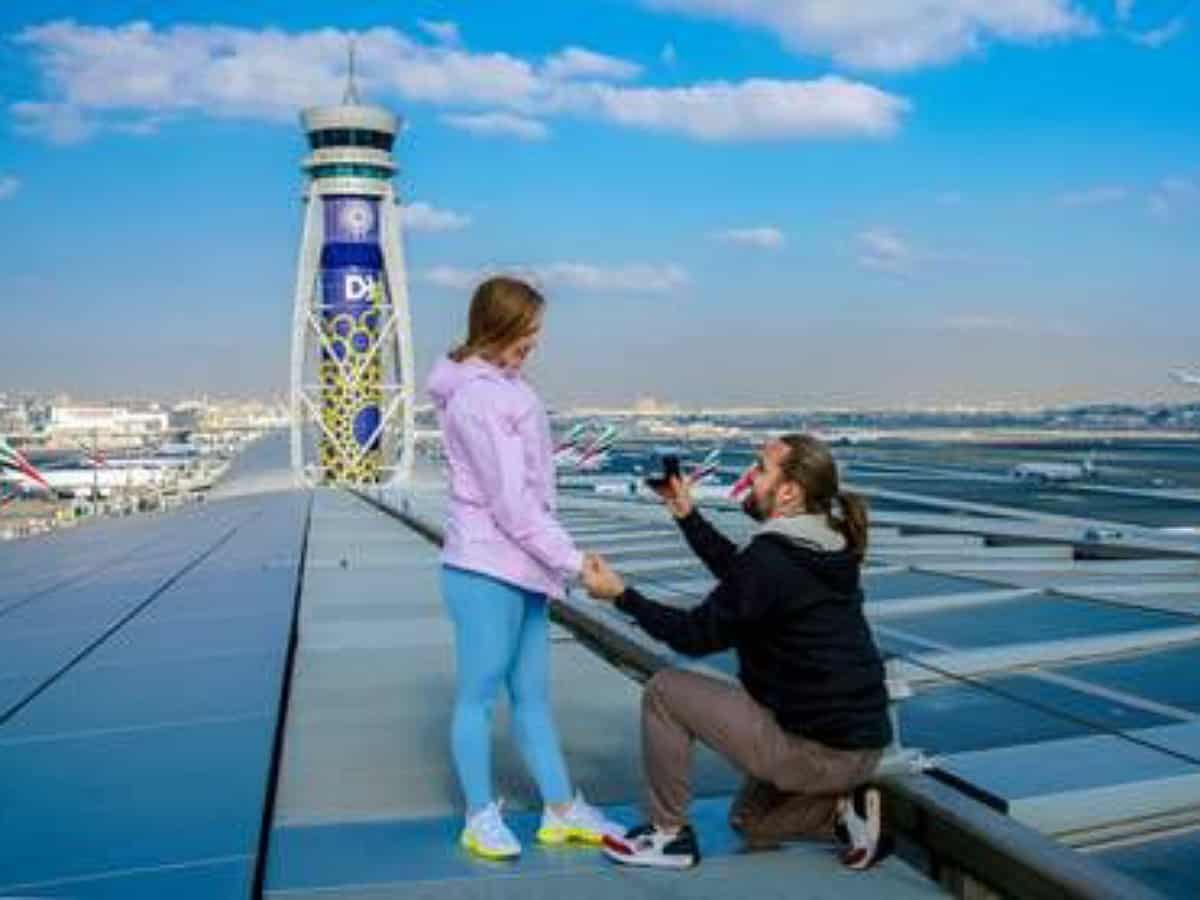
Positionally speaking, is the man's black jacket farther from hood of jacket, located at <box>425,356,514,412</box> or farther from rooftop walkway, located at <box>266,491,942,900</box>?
hood of jacket, located at <box>425,356,514,412</box>

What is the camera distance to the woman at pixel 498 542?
371 cm

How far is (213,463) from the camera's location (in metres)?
93.2

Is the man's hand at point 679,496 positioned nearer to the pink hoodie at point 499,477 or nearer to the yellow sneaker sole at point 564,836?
the pink hoodie at point 499,477

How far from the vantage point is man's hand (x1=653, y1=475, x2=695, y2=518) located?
4133mm

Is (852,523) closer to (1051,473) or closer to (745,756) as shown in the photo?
(745,756)

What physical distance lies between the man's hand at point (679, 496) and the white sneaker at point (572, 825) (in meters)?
0.94

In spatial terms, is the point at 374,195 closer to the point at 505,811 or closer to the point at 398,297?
→ the point at 398,297

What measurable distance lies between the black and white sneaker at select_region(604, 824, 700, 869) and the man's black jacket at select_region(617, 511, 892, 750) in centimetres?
42

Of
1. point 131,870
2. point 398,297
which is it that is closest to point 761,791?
point 131,870

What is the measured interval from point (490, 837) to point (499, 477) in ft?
3.30

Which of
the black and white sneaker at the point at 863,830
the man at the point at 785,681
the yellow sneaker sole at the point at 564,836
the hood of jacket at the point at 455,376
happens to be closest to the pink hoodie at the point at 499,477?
the hood of jacket at the point at 455,376

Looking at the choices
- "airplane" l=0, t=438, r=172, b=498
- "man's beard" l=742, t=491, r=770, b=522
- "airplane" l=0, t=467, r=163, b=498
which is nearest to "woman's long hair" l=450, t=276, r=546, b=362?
"man's beard" l=742, t=491, r=770, b=522

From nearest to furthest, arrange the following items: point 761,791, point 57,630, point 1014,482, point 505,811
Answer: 1. point 761,791
2. point 505,811
3. point 57,630
4. point 1014,482

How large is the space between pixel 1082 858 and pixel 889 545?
9.95 meters
